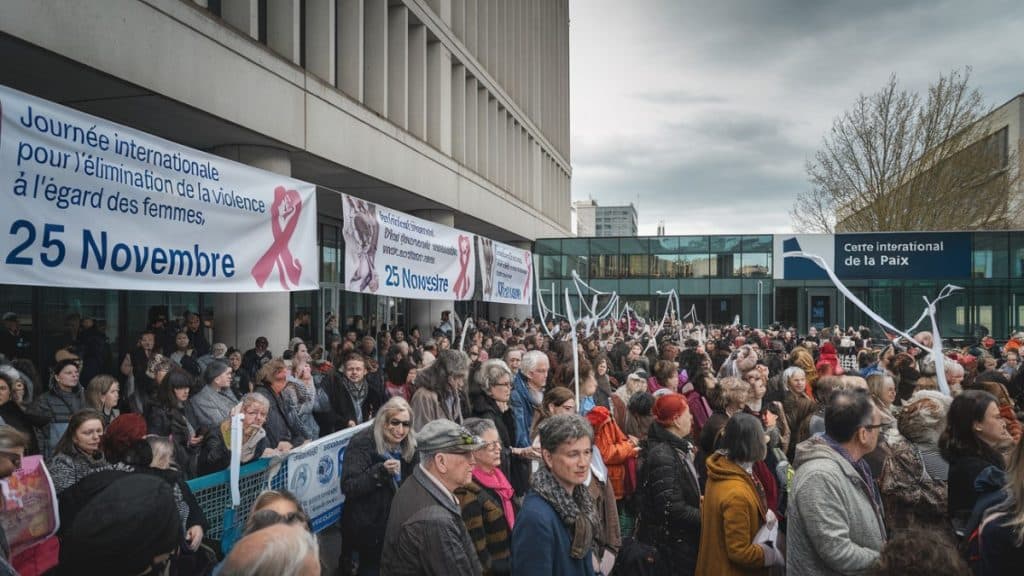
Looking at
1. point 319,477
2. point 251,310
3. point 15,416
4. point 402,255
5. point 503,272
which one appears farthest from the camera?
point 503,272

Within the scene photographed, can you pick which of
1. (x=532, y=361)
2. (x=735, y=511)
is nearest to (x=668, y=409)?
(x=735, y=511)

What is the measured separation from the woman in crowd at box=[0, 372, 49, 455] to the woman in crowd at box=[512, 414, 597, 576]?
170 inches

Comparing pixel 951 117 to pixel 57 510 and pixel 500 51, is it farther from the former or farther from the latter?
pixel 57 510

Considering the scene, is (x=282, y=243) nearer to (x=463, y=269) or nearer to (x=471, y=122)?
(x=463, y=269)

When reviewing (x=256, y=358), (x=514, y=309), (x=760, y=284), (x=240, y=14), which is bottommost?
(x=256, y=358)

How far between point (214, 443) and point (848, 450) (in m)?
4.44

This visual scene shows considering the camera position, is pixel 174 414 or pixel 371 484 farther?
pixel 174 414

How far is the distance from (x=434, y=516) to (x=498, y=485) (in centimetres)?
117

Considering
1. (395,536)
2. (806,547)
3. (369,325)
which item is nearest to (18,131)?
(395,536)

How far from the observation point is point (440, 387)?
20.4 feet

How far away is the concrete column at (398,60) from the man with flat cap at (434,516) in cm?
1547

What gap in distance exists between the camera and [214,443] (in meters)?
5.16

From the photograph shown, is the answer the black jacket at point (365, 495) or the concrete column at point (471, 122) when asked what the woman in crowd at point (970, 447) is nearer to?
the black jacket at point (365, 495)

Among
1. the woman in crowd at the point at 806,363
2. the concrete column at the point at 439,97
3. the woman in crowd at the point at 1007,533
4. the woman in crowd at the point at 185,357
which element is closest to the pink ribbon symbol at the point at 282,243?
the woman in crowd at the point at 185,357
